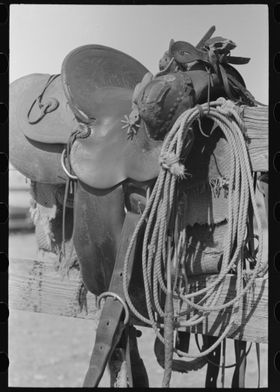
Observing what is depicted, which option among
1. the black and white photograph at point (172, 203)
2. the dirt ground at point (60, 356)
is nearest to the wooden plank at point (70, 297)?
the black and white photograph at point (172, 203)

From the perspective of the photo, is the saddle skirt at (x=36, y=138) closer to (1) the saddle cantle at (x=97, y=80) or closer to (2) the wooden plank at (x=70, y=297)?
(1) the saddle cantle at (x=97, y=80)

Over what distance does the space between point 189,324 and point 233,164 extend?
0.40 meters

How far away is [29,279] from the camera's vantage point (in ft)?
7.75

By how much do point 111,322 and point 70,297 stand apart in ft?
1.71

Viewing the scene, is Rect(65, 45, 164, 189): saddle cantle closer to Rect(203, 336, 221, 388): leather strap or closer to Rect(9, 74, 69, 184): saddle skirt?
Rect(9, 74, 69, 184): saddle skirt

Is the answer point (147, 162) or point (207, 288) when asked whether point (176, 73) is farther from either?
point (207, 288)

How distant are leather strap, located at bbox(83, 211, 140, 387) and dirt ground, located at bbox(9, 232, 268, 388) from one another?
1.72 meters

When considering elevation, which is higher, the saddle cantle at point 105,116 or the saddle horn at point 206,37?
the saddle horn at point 206,37

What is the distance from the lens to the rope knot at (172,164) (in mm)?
1614

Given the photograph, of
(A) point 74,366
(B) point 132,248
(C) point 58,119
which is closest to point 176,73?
(B) point 132,248

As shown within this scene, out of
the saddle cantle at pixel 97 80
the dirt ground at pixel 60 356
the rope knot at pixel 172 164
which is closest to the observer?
the rope knot at pixel 172 164

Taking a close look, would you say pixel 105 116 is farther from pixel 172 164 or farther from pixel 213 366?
pixel 213 366

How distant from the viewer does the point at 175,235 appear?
1.76m

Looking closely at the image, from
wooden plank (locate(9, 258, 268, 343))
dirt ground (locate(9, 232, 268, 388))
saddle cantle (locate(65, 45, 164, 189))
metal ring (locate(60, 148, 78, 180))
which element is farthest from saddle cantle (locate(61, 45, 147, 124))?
dirt ground (locate(9, 232, 268, 388))
